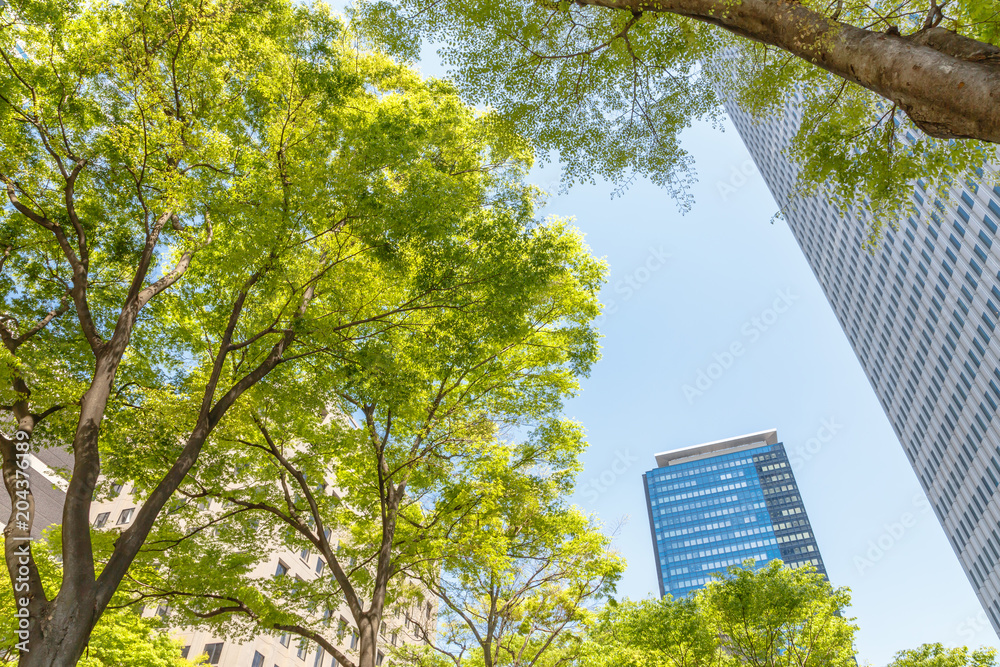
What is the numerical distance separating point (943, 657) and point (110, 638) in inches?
893

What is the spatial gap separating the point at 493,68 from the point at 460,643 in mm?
14288

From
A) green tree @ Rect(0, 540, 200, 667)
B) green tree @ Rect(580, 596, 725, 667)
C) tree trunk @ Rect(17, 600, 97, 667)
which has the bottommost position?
tree trunk @ Rect(17, 600, 97, 667)

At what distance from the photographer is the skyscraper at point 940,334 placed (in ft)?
152

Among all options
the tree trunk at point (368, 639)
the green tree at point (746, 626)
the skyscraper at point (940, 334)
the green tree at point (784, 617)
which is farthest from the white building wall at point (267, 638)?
the skyscraper at point (940, 334)

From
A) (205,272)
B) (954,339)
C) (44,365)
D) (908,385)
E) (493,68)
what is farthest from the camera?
(908,385)

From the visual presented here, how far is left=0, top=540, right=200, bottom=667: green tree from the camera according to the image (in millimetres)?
9413

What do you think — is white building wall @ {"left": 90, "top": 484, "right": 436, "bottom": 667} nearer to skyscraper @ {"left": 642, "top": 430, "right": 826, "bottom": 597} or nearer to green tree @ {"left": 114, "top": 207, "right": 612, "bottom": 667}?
green tree @ {"left": 114, "top": 207, "right": 612, "bottom": 667}

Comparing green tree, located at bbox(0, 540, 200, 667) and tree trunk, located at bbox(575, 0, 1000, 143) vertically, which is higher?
tree trunk, located at bbox(575, 0, 1000, 143)

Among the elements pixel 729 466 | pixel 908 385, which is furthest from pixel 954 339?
pixel 729 466

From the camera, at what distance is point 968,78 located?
143 inches

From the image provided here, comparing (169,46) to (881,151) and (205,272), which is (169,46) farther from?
(881,151)

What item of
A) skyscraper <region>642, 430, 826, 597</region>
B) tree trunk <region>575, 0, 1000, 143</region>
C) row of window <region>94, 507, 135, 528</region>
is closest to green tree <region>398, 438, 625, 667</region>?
tree trunk <region>575, 0, 1000, 143</region>

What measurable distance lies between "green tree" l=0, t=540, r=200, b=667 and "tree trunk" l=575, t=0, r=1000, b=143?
481 inches

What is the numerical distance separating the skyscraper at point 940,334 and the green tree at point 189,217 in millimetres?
40827
